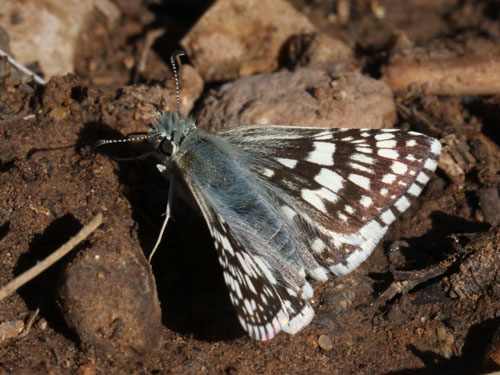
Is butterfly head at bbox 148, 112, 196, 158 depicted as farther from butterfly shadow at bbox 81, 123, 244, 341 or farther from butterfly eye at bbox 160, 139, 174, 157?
butterfly shadow at bbox 81, 123, 244, 341

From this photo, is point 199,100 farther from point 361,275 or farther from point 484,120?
point 484,120

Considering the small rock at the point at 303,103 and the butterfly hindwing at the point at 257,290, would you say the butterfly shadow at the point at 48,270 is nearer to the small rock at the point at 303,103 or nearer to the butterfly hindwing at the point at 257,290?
the butterfly hindwing at the point at 257,290

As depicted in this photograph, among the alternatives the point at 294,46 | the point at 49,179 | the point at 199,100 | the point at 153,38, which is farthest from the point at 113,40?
Answer: the point at 49,179

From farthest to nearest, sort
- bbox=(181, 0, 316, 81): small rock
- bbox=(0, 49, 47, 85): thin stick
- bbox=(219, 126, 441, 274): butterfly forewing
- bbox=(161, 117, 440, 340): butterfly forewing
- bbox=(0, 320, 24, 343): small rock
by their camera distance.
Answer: bbox=(181, 0, 316, 81): small rock → bbox=(0, 49, 47, 85): thin stick → bbox=(219, 126, 441, 274): butterfly forewing → bbox=(161, 117, 440, 340): butterfly forewing → bbox=(0, 320, 24, 343): small rock

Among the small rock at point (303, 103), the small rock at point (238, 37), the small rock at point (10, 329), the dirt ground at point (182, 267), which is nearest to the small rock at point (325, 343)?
the dirt ground at point (182, 267)

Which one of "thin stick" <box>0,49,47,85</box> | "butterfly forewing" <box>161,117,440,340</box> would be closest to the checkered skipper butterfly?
"butterfly forewing" <box>161,117,440,340</box>

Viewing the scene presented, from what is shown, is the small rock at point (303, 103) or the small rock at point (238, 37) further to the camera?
the small rock at point (238, 37)
